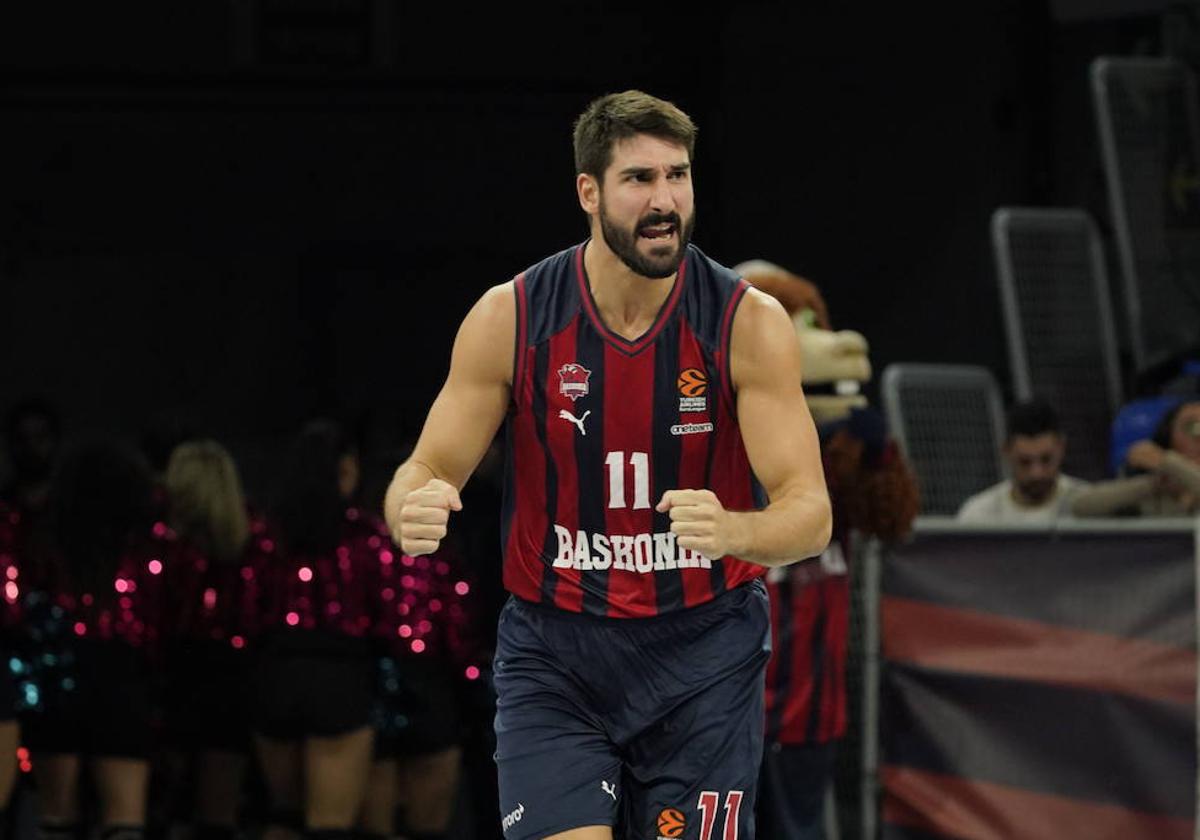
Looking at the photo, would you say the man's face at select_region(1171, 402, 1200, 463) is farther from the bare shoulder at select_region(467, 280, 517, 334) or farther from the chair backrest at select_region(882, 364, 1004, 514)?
the bare shoulder at select_region(467, 280, 517, 334)

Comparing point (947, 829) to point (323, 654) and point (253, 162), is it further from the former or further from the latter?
point (253, 162)

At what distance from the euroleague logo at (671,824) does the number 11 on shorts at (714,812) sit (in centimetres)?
4

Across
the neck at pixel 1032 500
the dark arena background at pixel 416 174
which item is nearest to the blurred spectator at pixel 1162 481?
the neck at pixel 1032 500

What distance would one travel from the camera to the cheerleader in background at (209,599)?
760cm

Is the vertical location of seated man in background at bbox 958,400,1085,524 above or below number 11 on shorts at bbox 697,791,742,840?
above

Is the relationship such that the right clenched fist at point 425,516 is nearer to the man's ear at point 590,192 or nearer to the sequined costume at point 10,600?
the man's ear at point 590,192

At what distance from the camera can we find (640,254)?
4523mm

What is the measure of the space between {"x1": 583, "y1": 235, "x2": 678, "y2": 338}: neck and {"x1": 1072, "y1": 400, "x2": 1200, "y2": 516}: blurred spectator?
10.7 ft

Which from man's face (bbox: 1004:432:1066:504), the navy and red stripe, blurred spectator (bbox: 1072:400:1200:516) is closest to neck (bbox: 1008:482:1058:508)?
man's face (bbox: 1004:432:1066:504)

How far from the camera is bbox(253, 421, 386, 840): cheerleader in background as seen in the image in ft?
24.4

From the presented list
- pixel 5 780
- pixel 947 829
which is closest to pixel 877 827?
pixel 947 829

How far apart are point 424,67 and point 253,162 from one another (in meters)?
1.14

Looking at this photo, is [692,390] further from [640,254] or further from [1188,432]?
[1188,432]

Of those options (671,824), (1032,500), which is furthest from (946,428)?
(671,824)
